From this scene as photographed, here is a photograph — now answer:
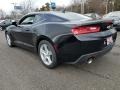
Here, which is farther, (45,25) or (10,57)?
(10,57)

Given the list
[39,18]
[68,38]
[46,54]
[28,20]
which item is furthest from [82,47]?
[28,20]

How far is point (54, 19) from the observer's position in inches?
168

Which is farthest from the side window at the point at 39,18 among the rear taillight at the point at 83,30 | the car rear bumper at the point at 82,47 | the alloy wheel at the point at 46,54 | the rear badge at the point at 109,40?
the rear badge at the point at 109,40

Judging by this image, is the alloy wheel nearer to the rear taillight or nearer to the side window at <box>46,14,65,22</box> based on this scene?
the side window at <box>46,14,65,22</box>

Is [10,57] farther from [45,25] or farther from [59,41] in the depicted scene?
[59,41]

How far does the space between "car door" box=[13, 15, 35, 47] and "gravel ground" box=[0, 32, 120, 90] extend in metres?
0.59

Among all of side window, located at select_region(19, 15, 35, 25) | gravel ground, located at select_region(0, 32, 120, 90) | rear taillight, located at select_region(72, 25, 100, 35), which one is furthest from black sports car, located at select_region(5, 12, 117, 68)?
gravel ground, located at select_region(0, 32, 120, 90)

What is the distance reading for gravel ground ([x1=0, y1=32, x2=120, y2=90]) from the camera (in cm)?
342

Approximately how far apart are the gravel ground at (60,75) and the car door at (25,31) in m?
0.59

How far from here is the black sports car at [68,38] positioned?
3578 mm

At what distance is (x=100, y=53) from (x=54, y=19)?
1362 mm

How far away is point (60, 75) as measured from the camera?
3.93 m

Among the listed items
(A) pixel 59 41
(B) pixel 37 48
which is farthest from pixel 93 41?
(B) pixel 37 48

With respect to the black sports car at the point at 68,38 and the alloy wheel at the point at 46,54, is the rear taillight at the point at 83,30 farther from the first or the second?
the alloy wheel at the point at 46,54
